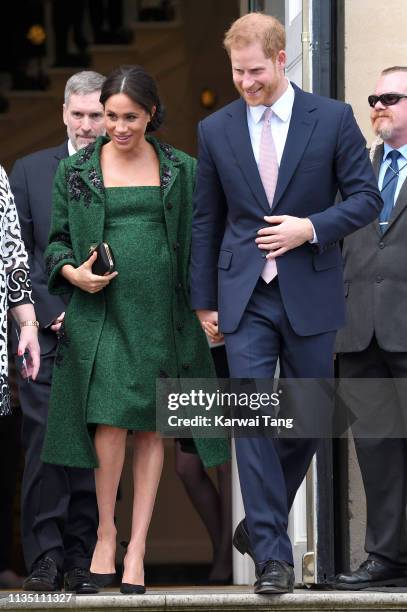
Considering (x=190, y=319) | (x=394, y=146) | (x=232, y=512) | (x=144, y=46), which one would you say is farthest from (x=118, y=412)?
(x=144, y=46)

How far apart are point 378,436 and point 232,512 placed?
1970 millimetres

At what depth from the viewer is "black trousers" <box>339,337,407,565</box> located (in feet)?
20.5

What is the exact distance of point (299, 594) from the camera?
17.9ft

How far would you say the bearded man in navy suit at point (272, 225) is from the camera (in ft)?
18.6

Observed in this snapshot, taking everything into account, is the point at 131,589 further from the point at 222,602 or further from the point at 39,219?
the point at 39,219

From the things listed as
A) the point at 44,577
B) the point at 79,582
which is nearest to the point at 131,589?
the point at 79,582

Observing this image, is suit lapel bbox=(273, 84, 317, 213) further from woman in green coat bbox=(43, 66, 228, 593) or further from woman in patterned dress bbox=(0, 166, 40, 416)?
woman in patterned dress bbox=(0, 166, 40, 416)

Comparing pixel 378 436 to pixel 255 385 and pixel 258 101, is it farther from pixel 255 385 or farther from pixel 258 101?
pixel 258 101

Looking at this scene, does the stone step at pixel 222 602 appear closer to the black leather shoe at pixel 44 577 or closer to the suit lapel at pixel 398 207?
the black leather shoe at pixel 44 577

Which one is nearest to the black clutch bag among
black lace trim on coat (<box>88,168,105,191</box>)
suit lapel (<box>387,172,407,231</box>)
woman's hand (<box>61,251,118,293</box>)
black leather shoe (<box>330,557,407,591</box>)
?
woman's hand (<box>61,251,118,293</box>)

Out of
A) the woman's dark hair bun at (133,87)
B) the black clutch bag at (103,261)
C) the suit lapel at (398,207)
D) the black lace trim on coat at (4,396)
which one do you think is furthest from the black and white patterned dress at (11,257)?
the suit lapel at (398,207)

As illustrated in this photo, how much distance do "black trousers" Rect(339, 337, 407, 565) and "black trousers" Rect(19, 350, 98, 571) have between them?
96cm

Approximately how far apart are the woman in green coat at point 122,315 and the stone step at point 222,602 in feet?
0.77

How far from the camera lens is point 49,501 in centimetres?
626
